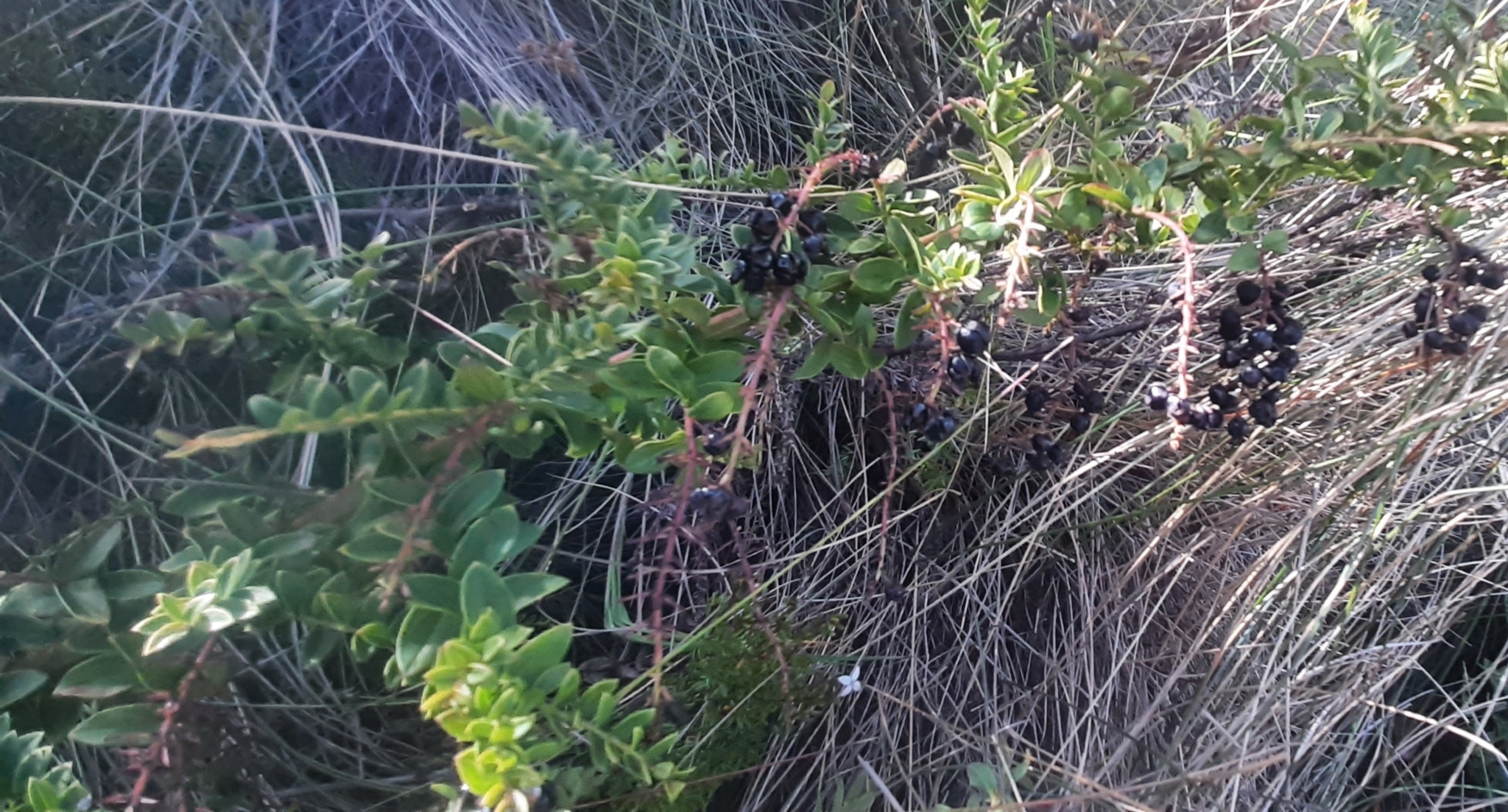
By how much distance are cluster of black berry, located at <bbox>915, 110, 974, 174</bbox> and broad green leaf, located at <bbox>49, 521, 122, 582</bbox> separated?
114 centimetres

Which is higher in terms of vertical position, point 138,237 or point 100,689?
point 138,237

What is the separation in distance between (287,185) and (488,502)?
81 cm

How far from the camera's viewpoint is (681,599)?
4.30 ft

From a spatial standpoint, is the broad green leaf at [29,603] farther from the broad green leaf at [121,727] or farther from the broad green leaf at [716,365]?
the broad green leaf at [716,365]

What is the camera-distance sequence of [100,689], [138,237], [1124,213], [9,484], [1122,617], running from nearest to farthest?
[100,689] < [1124,213] < [9,484] < [138,237] < [1122,617]

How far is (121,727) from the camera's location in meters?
0.77

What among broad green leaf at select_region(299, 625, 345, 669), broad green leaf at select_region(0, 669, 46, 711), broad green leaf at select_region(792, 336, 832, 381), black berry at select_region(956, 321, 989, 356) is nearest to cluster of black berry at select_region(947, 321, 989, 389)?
black berry at select_region(956, 321, 989, 356)

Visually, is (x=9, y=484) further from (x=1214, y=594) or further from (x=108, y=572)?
(x=1214, y=594)

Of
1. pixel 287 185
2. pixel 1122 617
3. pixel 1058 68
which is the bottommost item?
pixel 1122 617

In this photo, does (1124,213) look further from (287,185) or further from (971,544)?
(287,185)

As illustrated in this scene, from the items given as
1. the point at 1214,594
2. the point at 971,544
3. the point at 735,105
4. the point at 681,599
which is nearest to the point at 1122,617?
the point at 1214,594

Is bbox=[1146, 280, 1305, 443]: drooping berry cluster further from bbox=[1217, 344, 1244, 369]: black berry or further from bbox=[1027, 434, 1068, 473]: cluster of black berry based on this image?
bbox=[1027, 434, 1068, 473]: cluster of black berry

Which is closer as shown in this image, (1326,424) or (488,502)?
(488,502)

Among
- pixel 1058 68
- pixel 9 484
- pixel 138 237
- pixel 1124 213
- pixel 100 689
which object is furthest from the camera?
pixel 1058 68
